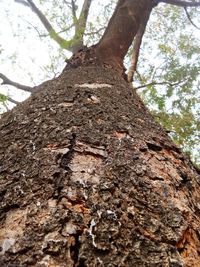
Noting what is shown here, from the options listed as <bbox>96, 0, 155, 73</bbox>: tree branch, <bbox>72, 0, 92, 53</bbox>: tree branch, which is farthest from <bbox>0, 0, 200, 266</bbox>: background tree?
<bbox>72, 0, 92, 53</bbox>: tree branch

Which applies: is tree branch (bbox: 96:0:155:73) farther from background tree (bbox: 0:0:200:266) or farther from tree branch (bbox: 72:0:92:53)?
background tree (bbox: 0:0:200:266)

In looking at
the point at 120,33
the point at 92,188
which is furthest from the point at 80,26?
the point at 92,188

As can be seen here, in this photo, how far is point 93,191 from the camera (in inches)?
56.2

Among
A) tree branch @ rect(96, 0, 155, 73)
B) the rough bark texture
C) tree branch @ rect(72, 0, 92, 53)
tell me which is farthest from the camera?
tree branch @ rect(72, 0, 92, 53)

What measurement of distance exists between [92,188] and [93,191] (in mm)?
21

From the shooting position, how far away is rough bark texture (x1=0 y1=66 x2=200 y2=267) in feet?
3.75

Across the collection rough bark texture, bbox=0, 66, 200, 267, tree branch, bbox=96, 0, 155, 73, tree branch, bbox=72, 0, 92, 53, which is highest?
tree branch, bbox=72, 0, 92, 53

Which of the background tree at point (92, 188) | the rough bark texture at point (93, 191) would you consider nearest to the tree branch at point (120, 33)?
the background tree at point (92, 188)

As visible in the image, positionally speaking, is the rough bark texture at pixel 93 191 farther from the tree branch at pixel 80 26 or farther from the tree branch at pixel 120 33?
the tree branch at pixel 80 26

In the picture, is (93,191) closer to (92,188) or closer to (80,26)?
(92,188)

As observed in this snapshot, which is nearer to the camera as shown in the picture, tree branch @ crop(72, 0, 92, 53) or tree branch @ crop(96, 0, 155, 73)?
tree branch @ crop(96, 0, 155, 73)

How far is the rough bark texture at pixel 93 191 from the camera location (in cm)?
114

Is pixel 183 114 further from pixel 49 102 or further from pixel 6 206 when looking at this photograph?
pixel 6 206

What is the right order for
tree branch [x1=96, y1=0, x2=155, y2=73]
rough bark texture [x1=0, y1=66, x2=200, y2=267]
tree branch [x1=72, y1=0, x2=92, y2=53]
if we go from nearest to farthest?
rough bark texture [x1=0, y1=66, x2=200, y2=267] → tree branch [x1=96, y1=0, x2=155, y2=73] → tree branch [x1=72, y1=0, x2=92, y2=53]
